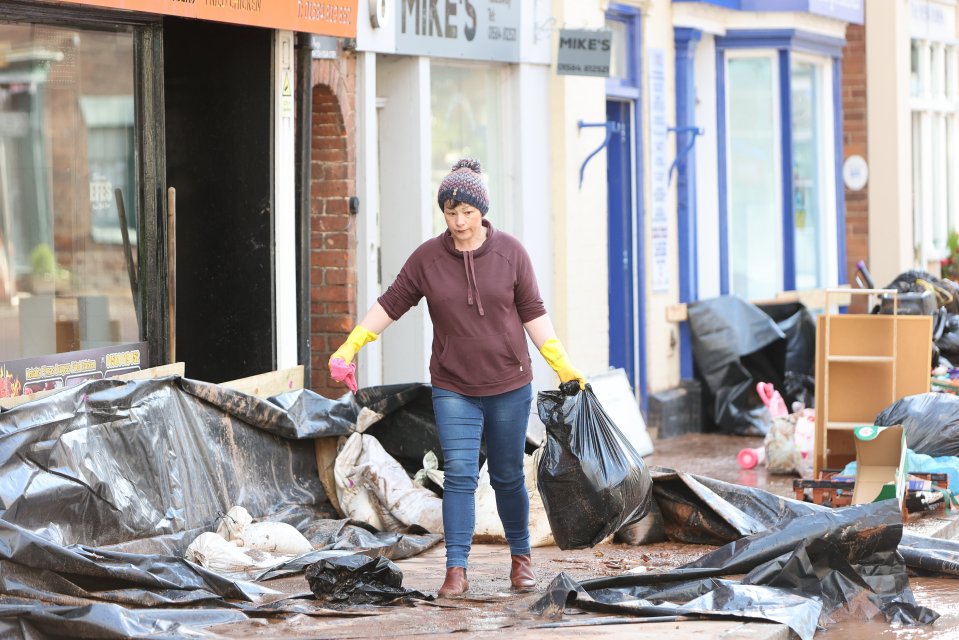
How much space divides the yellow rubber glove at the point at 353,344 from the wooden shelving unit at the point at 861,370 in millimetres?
4536

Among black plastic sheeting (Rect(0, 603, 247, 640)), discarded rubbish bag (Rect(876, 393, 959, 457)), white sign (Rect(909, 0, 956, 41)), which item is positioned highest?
white sign (Rect(909, 0, 956, 41))

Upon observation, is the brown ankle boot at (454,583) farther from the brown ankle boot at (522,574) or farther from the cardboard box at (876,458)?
the cardboard box at (876,458)

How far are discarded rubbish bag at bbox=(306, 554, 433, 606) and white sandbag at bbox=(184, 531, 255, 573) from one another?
28.1 inches

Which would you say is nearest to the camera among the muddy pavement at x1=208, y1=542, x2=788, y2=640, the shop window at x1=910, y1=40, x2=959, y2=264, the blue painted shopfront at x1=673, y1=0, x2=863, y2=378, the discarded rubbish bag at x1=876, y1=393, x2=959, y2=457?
the muddy pavement at x1=208, y1=542, x2=788, y2=640

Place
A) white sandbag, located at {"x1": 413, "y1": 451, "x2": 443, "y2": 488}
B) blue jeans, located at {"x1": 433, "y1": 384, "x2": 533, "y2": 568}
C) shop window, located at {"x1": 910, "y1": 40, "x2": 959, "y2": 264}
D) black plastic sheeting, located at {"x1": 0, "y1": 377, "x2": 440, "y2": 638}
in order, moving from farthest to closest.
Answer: shop window, located at {"x1": 910, "y1": 40, "x2": 959, "y2": 264}
white sandbag, located at {"x1": 413, "y1": 451, "x2": 443, "y2": 488}
blue jeans, located at {"x1": 433, "y1": 384, "x2": 533, "y2": 568}
black plastic sheeting, located at {"x1": 0, "y1": 377, "x2": 440, "y2": 638}

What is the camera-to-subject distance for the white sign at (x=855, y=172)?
18344 millimetres

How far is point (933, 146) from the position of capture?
65.4 feet

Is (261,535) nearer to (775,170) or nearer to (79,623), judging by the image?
(79,623)

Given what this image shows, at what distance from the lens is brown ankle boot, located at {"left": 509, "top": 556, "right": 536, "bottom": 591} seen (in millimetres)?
6645

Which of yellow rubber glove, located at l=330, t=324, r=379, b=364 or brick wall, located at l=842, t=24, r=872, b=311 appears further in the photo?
brick wall, located at l=842, t=24, r=872, b=311

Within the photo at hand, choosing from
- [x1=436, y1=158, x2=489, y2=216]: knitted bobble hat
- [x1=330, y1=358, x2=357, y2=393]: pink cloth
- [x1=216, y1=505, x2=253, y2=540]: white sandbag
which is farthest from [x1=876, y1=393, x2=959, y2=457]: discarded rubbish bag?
[x1=330, y1=358, x2=357, y2=393]: pink cloth

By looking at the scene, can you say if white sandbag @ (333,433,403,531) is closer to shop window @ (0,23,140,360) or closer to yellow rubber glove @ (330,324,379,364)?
shop window @ (0,23,140,360)

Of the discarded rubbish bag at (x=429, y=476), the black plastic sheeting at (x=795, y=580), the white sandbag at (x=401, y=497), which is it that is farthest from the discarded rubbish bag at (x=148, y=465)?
the black plastic sheeting at (x=795, y=580)

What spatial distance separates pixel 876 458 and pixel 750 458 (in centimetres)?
241
